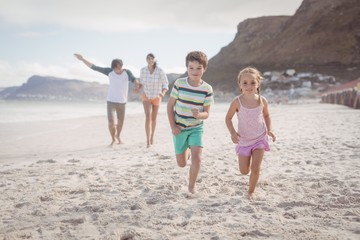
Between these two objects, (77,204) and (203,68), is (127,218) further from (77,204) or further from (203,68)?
(203,68)

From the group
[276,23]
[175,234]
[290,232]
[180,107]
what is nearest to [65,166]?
[180,107]

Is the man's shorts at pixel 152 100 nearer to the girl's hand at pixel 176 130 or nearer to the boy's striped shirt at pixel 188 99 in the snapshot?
the boy's striped shirt at pixel 188 99

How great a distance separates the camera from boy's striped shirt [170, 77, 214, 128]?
348 centimetres

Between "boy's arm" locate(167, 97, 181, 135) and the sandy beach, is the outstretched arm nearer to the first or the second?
the sandy beach

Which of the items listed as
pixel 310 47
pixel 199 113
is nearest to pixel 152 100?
pixel 199 113

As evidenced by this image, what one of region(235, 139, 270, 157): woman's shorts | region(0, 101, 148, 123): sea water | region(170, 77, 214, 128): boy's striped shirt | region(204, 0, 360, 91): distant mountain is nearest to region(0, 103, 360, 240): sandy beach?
region(235, 139, 270, 157): woman's shorts

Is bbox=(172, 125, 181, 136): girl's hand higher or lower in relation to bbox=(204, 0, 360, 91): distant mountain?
lower

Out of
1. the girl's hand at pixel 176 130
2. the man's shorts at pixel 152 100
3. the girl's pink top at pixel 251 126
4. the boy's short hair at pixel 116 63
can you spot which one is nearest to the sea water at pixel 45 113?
the boy's short hair at pixel 116 63

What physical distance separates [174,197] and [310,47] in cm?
7271

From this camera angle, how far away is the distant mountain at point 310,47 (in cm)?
6169

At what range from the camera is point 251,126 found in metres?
3.31

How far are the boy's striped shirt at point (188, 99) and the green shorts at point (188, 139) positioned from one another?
0.20 feet

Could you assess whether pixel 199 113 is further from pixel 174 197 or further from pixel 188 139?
pixel 174 197

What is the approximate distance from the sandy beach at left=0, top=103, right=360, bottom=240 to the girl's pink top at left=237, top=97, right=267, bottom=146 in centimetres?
56
